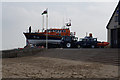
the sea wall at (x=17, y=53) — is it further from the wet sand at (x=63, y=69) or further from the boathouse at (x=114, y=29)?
the boathouse at (x=114, y=29)

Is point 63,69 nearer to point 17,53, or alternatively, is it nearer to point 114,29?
point 17,53

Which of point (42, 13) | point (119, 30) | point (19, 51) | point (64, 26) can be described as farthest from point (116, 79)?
point (64, 26)

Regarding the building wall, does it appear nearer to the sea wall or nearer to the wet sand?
the wet sand

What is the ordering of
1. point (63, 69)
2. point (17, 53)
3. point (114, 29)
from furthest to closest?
point (114, 29) < point (17, 53) < point (63, 69)

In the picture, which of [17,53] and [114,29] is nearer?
[17,53]

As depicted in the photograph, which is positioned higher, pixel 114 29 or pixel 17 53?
pixel 114 29

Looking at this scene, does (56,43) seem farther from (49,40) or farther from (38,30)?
(38,30)

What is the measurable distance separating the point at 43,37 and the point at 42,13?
15.5 ft

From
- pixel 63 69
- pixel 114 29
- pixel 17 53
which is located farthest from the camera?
pixel 114 29

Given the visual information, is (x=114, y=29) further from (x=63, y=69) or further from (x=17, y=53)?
(x=63, y=69)

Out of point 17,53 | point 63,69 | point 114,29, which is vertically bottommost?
point 63,69

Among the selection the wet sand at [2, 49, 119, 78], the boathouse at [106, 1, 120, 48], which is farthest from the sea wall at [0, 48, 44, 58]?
the boathouse at [106, 1, 120, 48]

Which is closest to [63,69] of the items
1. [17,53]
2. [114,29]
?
[17,53]

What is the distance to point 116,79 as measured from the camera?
23.3 ft
